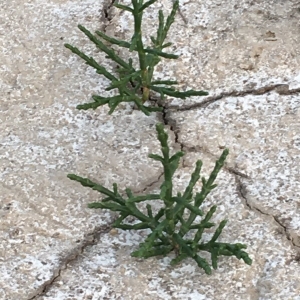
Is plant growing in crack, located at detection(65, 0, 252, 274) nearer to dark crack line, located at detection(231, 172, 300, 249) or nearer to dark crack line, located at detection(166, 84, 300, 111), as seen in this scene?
dark crack line, located at detection(231, 172, 300, 249)

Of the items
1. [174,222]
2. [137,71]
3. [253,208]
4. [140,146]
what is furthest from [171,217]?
[137,71]

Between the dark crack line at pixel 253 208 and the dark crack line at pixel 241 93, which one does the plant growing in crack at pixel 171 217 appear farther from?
the dark crack line at pixel 241 93

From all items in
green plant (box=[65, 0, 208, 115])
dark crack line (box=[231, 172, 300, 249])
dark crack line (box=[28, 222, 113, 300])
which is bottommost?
dark crack line (box=[28, 222, 113, 300])

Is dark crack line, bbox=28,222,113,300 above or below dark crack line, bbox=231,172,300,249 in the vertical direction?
below

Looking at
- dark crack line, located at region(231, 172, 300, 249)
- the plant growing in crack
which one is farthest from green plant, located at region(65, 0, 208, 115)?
dark crack line, located at region(231, 172, 300, 249)

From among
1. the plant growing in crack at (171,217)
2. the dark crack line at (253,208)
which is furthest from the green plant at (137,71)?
the dark crack line at (253,208)

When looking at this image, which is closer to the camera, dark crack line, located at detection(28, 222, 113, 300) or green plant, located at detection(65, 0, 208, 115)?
dark crack line, located at detection(28, 222, 113, 300)

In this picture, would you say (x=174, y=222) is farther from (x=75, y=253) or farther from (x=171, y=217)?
(x=75, y=253)
